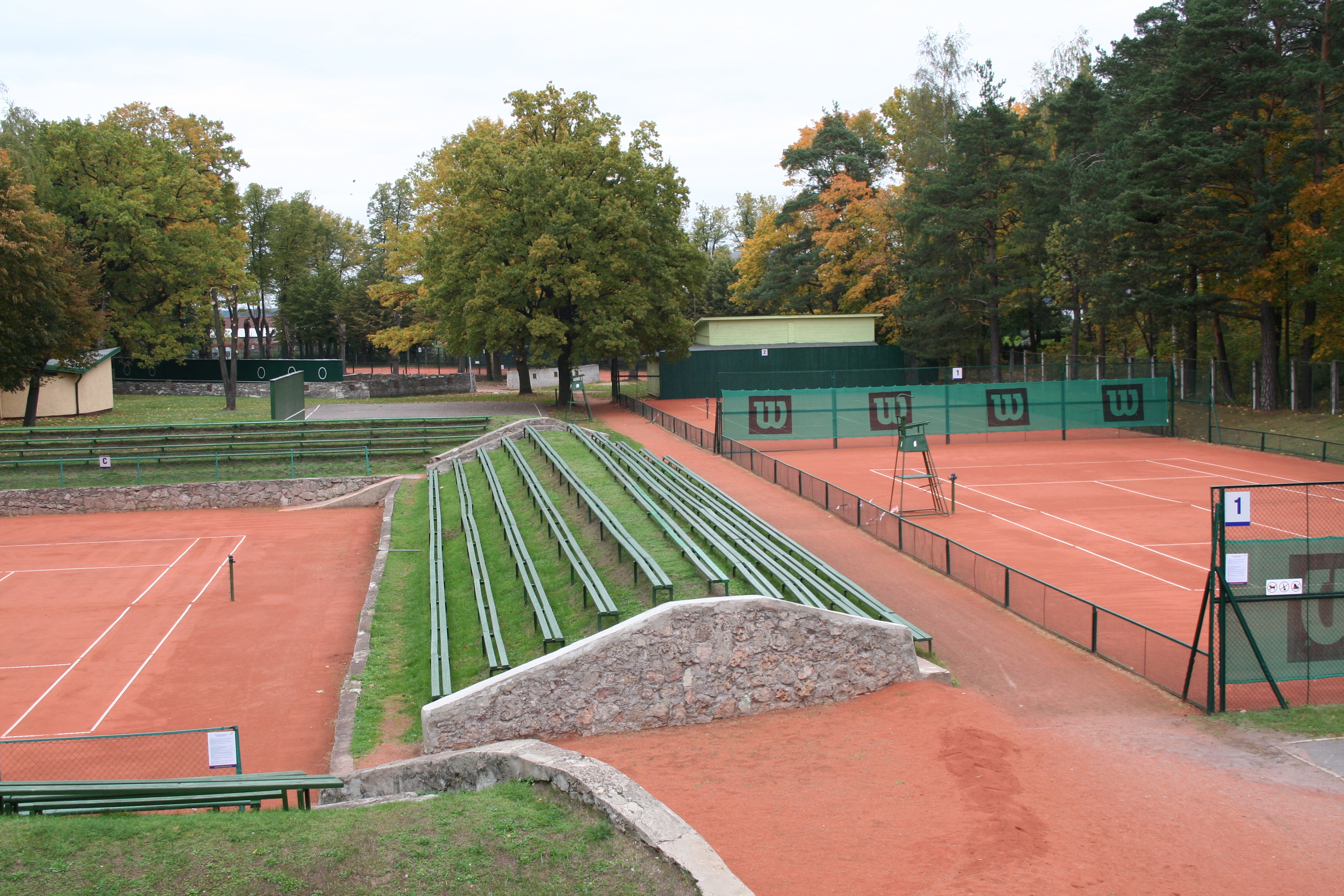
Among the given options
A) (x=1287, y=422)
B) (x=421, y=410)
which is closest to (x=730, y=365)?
(x=421, y=410)

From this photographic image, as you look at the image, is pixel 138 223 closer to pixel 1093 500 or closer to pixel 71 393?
pixel 71 393

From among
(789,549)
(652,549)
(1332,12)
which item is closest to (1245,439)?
(1332,12)

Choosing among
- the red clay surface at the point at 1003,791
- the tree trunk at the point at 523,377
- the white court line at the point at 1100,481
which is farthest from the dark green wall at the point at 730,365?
the red clay surface at the point at 1003,791

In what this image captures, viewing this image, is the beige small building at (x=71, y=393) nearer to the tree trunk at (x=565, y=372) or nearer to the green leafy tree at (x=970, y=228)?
the tree trunk at (x=565, y=372)

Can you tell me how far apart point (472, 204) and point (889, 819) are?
41279 mm

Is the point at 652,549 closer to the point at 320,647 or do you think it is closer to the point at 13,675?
the point at 320,647

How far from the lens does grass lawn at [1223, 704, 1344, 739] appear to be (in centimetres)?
1166

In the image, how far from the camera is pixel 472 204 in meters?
45.8

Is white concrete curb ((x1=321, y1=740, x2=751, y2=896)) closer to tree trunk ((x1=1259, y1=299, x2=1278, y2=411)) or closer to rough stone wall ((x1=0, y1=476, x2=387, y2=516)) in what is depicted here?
rough stone wall ((x1=0, y1=476, x2=387, y2=516))

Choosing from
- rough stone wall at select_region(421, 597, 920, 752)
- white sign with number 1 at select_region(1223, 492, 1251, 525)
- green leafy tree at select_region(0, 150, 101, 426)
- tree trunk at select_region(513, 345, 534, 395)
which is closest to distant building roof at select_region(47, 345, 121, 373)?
green leafy tree at select_region(0, 150, 101, 426)

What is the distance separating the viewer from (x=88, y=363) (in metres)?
42.5

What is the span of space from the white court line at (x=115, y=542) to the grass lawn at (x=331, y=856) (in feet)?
70.0

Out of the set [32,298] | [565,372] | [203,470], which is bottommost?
[203,470]

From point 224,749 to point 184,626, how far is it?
10308 mm
